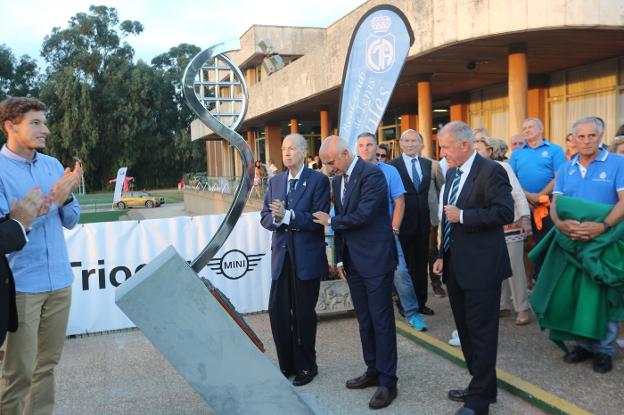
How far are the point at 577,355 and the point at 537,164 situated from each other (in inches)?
86.8

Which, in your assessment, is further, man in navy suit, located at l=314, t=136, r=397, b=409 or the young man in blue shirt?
man in navy suit, located at l=314, t=136, r=397, b=409

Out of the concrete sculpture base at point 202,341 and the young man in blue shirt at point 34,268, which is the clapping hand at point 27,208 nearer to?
the young man in blue shirt at point 34,268

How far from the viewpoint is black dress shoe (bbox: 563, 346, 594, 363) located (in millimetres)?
4148

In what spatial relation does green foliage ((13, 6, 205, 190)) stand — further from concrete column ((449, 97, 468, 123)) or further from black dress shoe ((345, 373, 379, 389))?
black dress shoe ((345, 373, 379, 389))

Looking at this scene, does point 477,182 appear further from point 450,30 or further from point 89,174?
point 89,174

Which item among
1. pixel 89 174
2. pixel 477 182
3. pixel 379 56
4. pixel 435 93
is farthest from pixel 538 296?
pixel 89 174

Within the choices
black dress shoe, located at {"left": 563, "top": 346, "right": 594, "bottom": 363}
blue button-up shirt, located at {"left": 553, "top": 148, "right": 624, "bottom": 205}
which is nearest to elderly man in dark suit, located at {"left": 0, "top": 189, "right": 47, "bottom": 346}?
blue button-up shirt, located at {"left": 553, "top": 148, "right": 624, "bottom": 205}

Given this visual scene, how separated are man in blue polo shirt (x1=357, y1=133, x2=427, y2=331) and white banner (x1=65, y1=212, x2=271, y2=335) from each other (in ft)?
5.74

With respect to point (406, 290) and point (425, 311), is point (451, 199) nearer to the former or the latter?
point (406, 290)

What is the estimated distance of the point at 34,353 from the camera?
2967mm

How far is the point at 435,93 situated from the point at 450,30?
9.17 meters

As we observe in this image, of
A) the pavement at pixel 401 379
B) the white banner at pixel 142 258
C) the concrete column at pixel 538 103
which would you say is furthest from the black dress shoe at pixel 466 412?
the concrete column at pixel 538 103

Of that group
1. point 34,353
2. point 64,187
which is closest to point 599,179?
point 64,187

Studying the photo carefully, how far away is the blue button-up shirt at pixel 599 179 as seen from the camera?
12.9 feet
